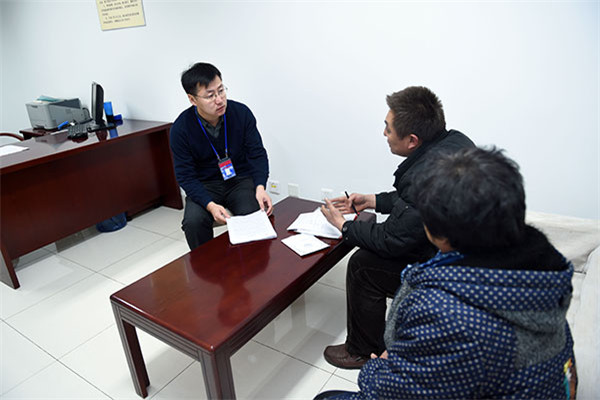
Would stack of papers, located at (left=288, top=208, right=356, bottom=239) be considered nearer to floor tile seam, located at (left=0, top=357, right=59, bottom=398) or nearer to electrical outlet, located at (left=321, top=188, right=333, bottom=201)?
electrical outlet, located at (left=321, top=188, right=333, bottom=201)

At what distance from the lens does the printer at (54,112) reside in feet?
11.7

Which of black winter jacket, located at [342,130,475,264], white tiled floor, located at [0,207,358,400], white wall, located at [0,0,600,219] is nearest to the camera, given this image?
black winter jacket, located at [342,130,475,264]

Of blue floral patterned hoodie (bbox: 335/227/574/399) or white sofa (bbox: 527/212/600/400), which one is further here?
white sofa (bbox: 527/212/600/400)

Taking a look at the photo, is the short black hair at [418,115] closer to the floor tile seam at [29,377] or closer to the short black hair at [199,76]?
the short black hair at [199,76]

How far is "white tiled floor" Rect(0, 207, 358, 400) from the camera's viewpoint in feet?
5.56

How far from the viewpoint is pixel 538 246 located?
0.85 meters

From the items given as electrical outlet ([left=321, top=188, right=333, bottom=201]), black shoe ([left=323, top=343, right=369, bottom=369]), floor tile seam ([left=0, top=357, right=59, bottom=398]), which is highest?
electrical outlet ([left=321, top=188, right=333, bottom=201])

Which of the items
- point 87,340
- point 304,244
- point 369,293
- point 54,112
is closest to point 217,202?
point 304,244

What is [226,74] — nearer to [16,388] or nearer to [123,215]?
[123,215]

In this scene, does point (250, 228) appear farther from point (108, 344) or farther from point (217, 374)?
point (108, 344)

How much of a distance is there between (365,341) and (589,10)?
1698 mm

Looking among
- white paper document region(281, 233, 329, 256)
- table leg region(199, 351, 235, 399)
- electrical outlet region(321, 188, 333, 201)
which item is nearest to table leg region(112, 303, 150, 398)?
table leg region(199, 351, 235, 399)

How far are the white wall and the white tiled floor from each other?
3.14 feet

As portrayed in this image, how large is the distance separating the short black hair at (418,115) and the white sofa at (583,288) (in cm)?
47
